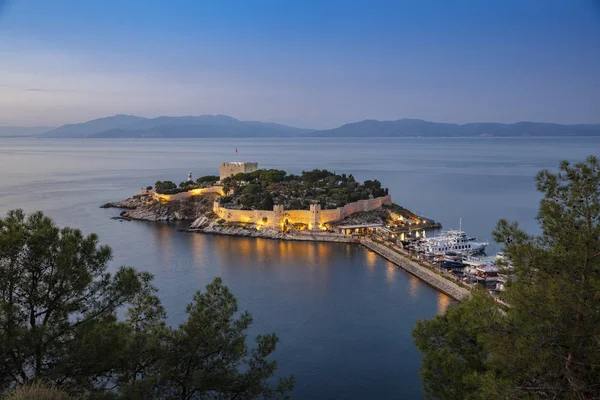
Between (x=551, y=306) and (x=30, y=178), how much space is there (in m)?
A: 65.4

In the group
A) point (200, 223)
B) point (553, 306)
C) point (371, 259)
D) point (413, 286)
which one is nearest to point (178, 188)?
point (200, 223)

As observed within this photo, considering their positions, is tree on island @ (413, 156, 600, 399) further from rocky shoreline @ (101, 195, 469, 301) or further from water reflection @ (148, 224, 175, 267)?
water reflection @ (148, 224, 175, 267)

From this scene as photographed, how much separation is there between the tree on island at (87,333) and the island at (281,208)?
69.6 feet

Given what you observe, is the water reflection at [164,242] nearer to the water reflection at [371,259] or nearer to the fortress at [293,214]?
the fortress at [293,214]

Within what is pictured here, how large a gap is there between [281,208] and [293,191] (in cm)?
502

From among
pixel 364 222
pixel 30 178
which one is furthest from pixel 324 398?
pixel 30 178

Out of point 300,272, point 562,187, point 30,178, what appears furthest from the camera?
point 30,178

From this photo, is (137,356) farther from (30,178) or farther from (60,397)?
(30,178)

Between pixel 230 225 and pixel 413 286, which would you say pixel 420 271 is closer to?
pixel 413 286

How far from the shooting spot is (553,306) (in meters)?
4.79

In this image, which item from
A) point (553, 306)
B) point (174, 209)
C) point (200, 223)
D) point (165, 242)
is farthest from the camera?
point (174, 209)

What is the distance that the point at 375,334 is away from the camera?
47.6 feet

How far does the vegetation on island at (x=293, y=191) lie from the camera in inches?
1253

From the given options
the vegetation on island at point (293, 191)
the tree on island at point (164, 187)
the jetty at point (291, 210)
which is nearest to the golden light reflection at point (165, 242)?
the jetty at point (291, 210)
